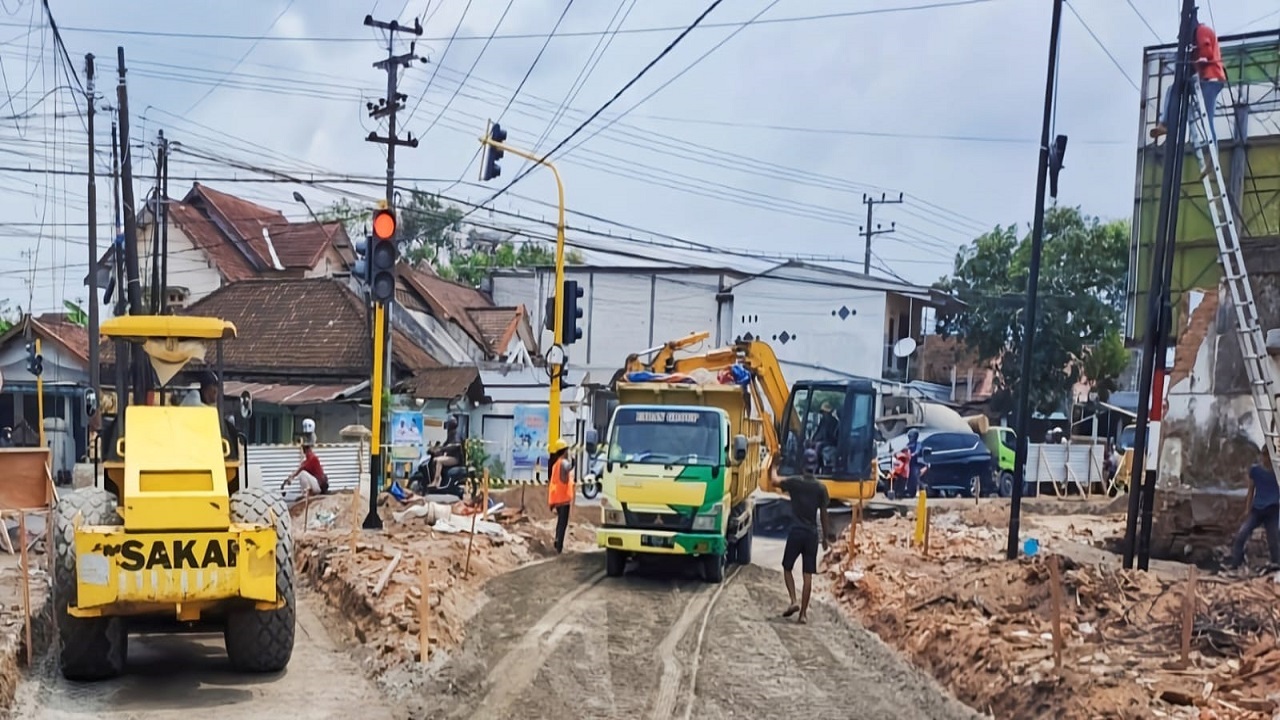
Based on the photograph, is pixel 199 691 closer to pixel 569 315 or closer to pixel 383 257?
pixel 383 257

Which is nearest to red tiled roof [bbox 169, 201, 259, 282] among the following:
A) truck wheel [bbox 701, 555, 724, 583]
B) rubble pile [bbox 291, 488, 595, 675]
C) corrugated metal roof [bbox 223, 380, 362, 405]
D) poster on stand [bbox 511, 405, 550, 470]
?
corrugated metal roof [bbox 223, 380, 362, 405]

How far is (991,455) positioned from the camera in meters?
37.5

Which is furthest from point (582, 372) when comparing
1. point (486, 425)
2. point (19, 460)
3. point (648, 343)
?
point (19, 460)

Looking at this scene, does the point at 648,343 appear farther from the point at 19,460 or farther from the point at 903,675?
the point at 903,675

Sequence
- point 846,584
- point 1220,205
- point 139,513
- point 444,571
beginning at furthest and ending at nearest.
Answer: point 1220,205, point 846,584, point 444,571, point 139,513

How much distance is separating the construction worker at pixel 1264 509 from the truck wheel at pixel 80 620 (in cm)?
1417

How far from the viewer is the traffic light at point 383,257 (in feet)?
53.7

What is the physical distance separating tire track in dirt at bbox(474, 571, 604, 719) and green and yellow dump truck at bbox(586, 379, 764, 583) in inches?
91.5

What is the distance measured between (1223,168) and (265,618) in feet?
81.2

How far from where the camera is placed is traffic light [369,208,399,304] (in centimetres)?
1638

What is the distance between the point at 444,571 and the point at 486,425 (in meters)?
21.9

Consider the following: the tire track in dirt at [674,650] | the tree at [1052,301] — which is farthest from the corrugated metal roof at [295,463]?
the tree at [1052,301]

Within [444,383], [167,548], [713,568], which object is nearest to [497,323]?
[444,383]

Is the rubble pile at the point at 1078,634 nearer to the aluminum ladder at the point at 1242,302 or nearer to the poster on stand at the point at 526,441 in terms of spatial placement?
the aluminum ladder at the point at 1242,302
